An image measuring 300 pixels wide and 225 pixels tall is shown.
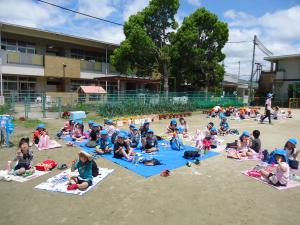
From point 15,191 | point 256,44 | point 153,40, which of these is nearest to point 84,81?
point 153,40

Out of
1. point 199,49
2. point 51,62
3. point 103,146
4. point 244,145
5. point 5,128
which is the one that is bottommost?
point 103,146

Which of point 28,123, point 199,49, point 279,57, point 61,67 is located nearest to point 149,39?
point 199,49

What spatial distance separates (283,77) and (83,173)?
3550 cm

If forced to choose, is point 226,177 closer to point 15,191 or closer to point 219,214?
point 219,214

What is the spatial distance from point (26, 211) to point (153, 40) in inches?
742

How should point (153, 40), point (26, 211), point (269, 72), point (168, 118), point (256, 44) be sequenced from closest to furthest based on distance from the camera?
point (26, 211) < point (168, 118) < point (153, 40) < point (256, 44) < point (269, 72)

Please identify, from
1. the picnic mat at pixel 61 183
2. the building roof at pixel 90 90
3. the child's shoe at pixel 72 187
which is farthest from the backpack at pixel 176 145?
the building roof at pixel 90 90

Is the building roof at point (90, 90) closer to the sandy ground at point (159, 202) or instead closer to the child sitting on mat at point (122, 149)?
the child sitting on mat at point (122, 149)

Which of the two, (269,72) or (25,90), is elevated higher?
(269,72)

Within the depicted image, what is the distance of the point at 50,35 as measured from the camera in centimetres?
2403

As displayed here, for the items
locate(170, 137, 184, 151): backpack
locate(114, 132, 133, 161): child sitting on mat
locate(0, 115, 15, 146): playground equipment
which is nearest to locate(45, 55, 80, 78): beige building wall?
locate(0, 115, 15, 146): playground equipment

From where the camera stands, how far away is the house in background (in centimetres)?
3412

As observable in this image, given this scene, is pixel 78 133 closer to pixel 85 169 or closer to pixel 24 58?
pixel 85 169

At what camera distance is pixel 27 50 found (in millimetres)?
24281
